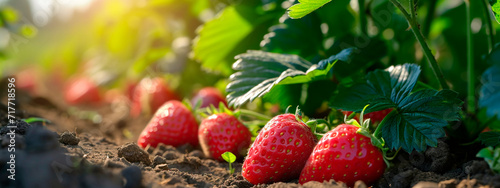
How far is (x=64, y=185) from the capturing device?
84 centimetres

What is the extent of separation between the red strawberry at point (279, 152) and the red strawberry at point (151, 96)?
48.9 inches

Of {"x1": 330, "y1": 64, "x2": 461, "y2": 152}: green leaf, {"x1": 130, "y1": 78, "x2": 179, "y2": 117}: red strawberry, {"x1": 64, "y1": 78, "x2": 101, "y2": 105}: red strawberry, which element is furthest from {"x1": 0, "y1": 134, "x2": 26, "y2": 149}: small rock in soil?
{"x1": 64, "y1": 78, "x2": 101, "y2": 105}: red strawberry

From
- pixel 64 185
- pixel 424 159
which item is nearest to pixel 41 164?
pixel 64 185

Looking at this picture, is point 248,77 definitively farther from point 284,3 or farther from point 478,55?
point 478,55

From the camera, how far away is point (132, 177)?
893mm

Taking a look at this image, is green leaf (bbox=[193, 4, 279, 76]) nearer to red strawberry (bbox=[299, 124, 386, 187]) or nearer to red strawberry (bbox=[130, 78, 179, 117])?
red strawberry (bbox=[130, 78, 179, 117])

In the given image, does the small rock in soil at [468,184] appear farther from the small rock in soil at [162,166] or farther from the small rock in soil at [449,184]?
the small rock in soil at [162,166]

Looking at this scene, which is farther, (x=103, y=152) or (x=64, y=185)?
(x=103, y=152)

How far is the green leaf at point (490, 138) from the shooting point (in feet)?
3.67

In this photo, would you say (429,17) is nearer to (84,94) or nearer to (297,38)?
(297,38)

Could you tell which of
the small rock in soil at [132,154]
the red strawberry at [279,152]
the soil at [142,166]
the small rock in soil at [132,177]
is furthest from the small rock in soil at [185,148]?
the small rock in soil at [132,177]

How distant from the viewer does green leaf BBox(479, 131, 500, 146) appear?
1.12 metres

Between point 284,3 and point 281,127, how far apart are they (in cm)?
64

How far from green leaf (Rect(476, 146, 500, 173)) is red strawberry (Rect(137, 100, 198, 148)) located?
0.98m
